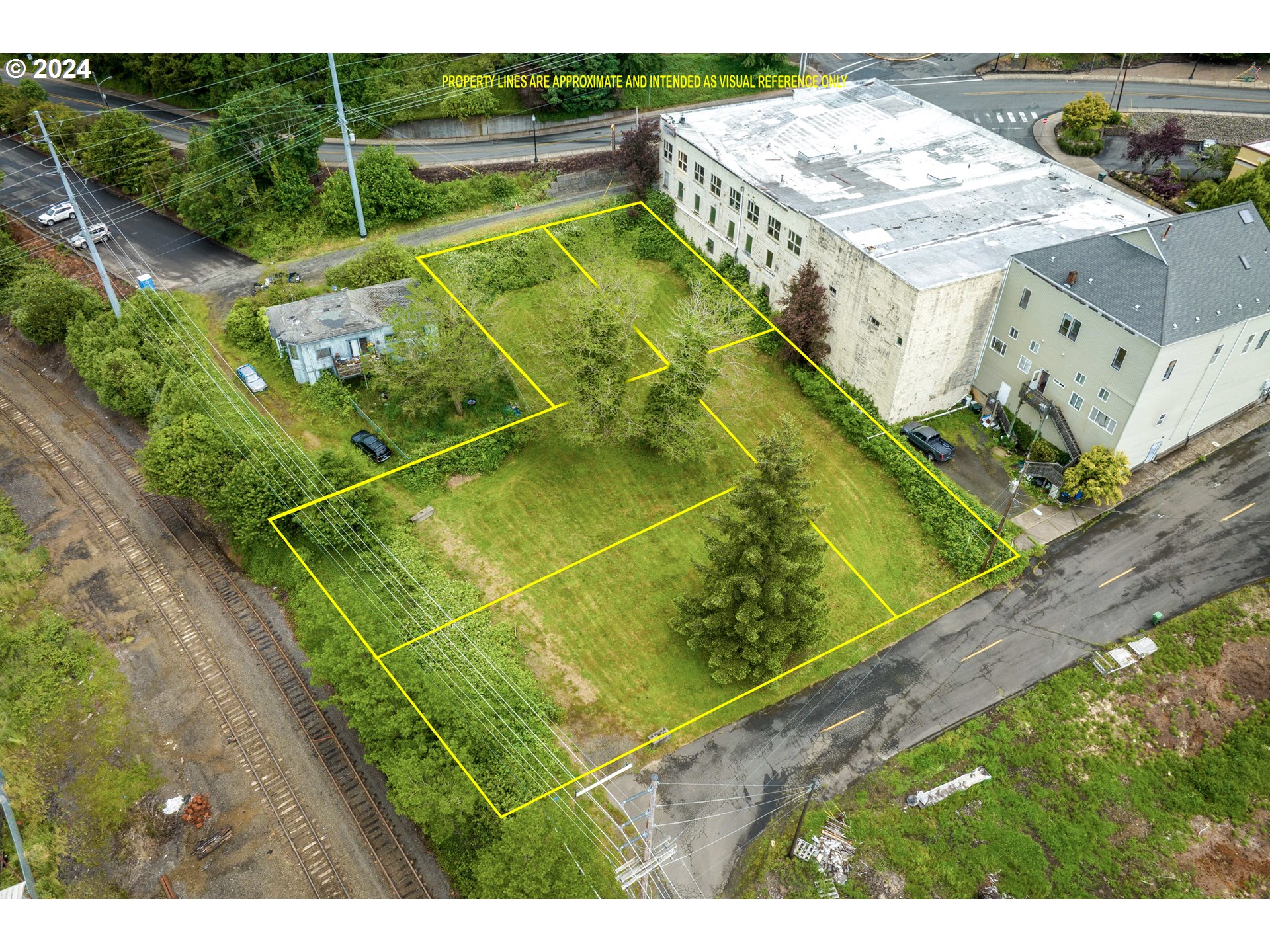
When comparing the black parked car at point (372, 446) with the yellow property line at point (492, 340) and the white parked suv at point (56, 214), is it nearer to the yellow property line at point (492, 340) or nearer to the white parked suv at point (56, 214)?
the yellow property line at point (492, 340)

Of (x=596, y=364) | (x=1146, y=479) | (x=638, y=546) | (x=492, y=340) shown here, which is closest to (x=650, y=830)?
(x=638, y=546)

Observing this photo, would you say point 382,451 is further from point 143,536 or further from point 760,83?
point 760,83

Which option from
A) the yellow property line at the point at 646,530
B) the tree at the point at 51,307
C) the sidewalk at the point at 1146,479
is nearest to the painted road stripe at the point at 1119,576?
the sidewalk at the point at 1146,479

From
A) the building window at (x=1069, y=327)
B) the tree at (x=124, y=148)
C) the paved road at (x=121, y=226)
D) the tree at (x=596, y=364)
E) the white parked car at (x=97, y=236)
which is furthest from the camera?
the tree at (x=124, y=148)

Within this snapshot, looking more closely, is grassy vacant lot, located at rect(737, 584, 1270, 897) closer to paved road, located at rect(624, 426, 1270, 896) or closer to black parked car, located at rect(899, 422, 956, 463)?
paved road, located at rect(624, 426, 1270, 896)

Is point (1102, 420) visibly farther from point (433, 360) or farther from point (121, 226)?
point (121, 226)

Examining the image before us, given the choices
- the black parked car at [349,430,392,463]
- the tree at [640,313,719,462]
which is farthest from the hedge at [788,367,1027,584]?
the black parked car at [349,430,392,463]

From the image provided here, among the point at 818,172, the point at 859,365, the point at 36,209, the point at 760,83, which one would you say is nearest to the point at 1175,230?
the point at 859,365
